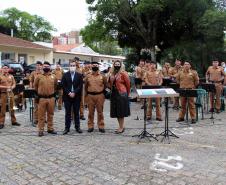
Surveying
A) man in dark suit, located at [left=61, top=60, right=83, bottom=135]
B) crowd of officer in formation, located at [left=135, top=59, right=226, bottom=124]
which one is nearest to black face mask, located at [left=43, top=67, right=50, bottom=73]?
man in dark suit, located at [left=61, top=60, right=83, bottom=135]

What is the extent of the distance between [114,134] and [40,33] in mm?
73155

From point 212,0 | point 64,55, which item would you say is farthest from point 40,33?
point 212,0

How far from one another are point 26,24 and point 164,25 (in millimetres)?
51625

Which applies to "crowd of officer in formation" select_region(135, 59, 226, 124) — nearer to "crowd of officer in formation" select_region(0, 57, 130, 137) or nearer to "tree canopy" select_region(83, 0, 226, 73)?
"crowd of officer in formation" select_region(0, 57, 130, 137)

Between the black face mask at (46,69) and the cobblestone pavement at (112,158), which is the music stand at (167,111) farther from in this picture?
the black face mask at (46,69)

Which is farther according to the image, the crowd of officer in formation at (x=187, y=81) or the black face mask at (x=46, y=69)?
the crowd of officer in formation at (x=187, y=81)

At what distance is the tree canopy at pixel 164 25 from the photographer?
1069 inches

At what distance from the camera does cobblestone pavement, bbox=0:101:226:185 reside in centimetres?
660

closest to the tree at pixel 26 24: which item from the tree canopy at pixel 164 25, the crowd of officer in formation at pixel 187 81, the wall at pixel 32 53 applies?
the wall at pixel 32 53

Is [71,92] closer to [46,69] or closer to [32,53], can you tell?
[46,69]

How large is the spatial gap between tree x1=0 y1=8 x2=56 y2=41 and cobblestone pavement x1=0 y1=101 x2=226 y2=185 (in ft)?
230

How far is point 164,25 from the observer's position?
32469 millimetres

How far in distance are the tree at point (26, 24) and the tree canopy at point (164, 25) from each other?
47.5m

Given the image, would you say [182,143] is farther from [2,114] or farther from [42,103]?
[2,114]
